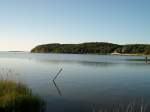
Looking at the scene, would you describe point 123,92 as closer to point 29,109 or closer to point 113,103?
point 113,103

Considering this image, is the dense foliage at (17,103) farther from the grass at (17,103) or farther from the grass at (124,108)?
the grass at (124,108)

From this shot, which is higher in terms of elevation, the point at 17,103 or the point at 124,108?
the point at 17,103

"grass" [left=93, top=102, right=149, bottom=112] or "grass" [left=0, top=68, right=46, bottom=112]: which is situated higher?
"grass" [left=0, top=68, right=46, bottom=112]

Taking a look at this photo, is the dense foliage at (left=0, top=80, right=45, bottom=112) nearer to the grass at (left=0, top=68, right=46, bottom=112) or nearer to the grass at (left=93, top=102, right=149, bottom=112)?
the grass at (left=0, top=68, right=46, bottom=112)

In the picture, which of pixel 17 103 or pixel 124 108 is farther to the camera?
pixel 124 108

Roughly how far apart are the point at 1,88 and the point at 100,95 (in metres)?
6.96

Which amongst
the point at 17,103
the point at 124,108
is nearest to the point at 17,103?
the point at 17,103

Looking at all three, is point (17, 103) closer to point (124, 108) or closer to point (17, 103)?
point (17, 103)

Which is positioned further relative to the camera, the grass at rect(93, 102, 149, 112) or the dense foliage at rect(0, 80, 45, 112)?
the grass at rect(93, 102, 149, 112)

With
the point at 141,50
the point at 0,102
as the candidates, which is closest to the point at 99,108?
the point at 0,102

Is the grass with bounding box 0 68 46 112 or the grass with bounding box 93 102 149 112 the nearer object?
the grass with bounding box 0 68 46 112

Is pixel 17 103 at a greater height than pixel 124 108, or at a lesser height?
greater

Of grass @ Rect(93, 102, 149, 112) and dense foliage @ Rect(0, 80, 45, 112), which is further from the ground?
dense foliage @ Rect(0, 80, 45, 112)

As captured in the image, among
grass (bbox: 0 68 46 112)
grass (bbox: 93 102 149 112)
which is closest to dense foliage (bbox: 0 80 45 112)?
grass (bbox: 0 68 46 112)
